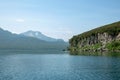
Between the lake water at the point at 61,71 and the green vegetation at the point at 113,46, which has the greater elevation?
the green vegetation at the point at 113,46

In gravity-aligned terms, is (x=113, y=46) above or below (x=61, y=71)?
above

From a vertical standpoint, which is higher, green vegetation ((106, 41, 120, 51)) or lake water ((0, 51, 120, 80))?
green vegetation ((106, 41, 120, 51))

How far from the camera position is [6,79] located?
5850cm

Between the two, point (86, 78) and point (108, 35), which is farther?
point (108, 35)

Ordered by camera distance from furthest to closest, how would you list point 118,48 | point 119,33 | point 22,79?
point 119,33 → point 118,48 → point 22,79

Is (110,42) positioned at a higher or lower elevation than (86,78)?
higher

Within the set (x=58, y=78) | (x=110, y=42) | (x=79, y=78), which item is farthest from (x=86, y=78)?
(x=110, y=42)

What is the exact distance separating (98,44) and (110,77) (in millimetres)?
139289

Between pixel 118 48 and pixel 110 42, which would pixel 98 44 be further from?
pixel 118 48

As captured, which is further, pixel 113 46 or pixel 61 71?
pixel 113 46

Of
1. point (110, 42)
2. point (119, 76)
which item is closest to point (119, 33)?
point (110, 42)

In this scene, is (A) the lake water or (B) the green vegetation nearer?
(A) the lake water

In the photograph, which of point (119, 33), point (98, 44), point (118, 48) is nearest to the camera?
point (118, 48)

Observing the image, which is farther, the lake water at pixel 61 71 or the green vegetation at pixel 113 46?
the green vegetation at pixel 113 46
